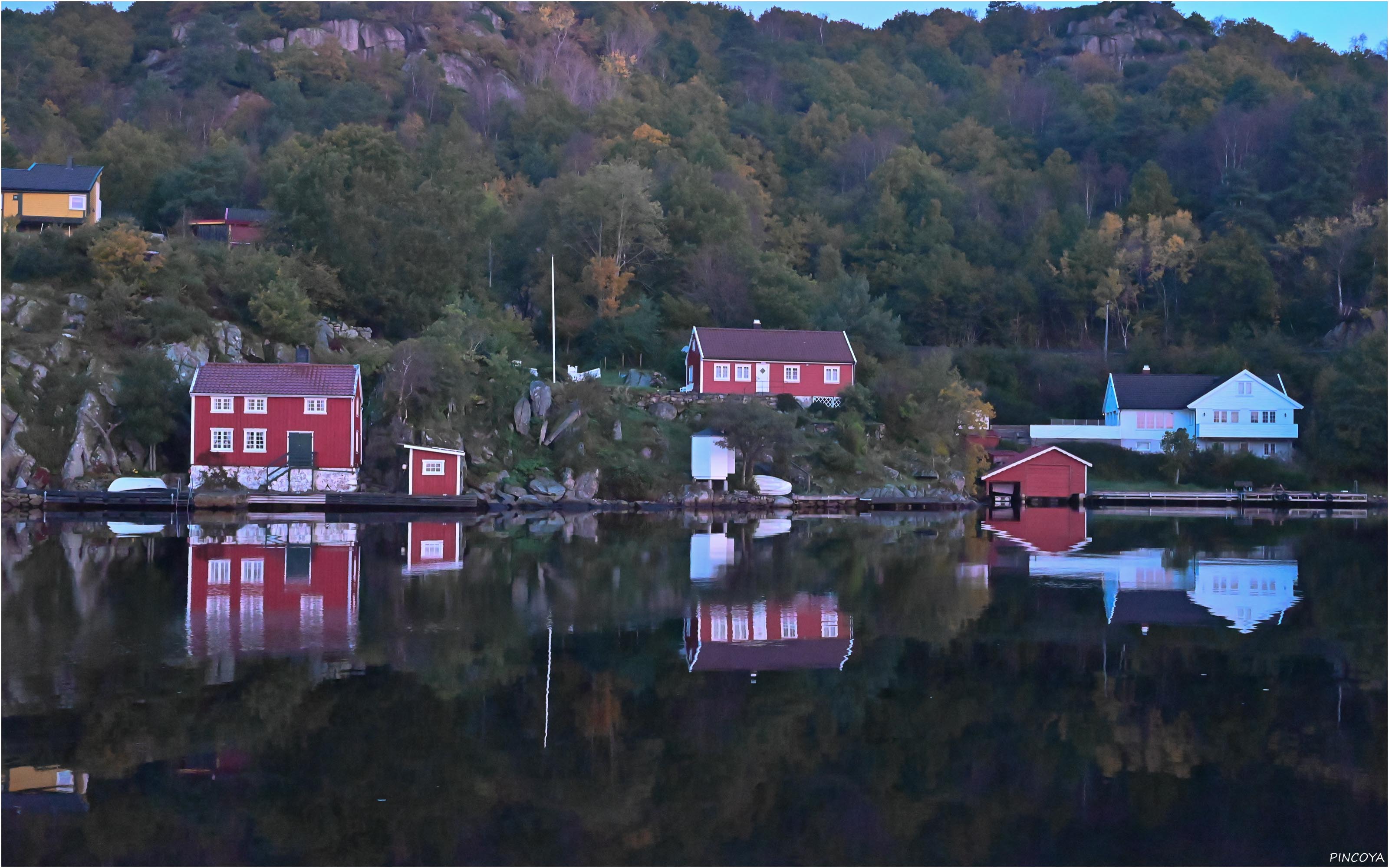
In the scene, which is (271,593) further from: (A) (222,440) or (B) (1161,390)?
(B) (1161,390)

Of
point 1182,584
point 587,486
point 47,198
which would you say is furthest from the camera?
point 47,198

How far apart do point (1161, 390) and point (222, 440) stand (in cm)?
4704

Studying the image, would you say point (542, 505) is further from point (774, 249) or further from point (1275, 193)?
point (1275, 193)

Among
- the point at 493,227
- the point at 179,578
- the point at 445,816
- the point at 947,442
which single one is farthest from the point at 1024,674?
the point at 493,227

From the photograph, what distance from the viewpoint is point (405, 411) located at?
2002 inches

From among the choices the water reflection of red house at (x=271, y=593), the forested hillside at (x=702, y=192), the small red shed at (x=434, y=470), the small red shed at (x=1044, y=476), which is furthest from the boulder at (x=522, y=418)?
the small red shed at (x=1044, y=476)

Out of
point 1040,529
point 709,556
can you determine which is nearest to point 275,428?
point 709,556

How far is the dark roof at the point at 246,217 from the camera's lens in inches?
2697

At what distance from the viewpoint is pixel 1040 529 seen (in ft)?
142

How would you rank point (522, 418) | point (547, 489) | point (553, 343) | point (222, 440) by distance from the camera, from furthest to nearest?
point (553, 343)
point (522, 418)
point (547, 489)
point (222, 440)

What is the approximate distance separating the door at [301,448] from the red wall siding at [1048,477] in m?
29.5

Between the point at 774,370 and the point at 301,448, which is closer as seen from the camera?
the point at 301,448

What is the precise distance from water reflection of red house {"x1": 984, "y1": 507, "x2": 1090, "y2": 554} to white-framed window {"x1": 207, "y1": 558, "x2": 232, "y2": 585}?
20.5 meters

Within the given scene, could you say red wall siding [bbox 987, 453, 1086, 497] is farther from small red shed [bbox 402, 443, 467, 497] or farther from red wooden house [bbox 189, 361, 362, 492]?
red wooden house [bbox 189, 361, 362, 492]
